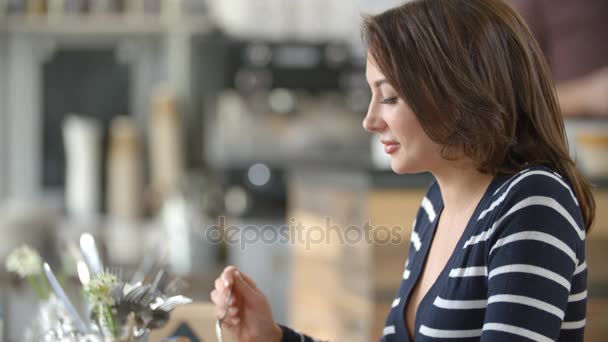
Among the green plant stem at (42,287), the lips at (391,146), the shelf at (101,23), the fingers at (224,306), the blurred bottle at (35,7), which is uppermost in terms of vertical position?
the blurred bottle at (35,7)

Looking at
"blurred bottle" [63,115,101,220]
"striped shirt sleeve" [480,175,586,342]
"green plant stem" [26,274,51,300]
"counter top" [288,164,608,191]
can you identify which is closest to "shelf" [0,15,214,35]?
"blurred bottle" [63,115,101,220]

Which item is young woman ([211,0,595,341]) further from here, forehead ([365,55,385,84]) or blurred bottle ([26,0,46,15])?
blurred bottle ([26,0,46,15])

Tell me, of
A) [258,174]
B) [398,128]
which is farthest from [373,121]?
[258,174]

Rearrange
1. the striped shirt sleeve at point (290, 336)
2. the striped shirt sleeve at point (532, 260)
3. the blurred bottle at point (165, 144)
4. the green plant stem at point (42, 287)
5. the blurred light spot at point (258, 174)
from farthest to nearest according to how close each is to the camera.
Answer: the blurred bottle at point (165, 144) → the blurred light spot at point (258, 174) → the green plant stem at point (42, 287) → the striped shirt sleeve at point (290, 336) → the striped shirt sleeve at point (532, 260)

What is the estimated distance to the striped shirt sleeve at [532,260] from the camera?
844 mm

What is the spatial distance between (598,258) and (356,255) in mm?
744

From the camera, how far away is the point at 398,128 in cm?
98

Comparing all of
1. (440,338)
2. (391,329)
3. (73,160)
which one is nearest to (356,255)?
(391,329)

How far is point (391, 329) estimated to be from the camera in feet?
3.59

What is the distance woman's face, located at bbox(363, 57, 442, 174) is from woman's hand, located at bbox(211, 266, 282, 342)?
0.79 feet

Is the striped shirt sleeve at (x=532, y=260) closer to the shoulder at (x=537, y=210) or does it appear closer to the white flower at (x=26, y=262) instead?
the shoulder at (x=537, y=210)

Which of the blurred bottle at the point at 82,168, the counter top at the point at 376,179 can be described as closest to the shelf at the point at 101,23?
the blurred bottle at the point at 82,168

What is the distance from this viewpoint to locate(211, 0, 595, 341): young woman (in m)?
0.86

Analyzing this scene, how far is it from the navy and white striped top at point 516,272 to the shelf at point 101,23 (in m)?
4.13
